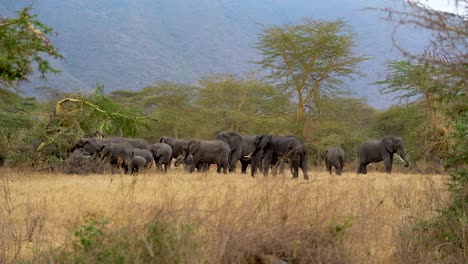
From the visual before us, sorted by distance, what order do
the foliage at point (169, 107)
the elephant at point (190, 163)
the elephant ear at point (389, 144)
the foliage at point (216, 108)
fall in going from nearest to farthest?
the elephant at point (190, 163)
the elephant ear at point (389, 144)
the foliage at point (216, 108)
the foliage at point (169, 107)

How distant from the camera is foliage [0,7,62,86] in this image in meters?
6.09

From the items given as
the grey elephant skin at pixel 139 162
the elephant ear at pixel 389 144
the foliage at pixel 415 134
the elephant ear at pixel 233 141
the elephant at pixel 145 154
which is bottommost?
the grey elephant skin at pixel 139 162

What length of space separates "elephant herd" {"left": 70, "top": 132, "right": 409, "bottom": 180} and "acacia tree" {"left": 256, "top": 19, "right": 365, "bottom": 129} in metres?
9.43

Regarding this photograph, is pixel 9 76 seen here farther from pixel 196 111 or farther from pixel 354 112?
pixel 354 112

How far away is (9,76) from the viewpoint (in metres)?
6.22

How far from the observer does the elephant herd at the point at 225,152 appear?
1716 cm

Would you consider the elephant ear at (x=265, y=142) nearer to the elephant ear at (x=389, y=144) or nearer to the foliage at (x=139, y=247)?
the elephant ear at (x=389, y=144)

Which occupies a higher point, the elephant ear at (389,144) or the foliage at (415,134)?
the foliage at (415,134)

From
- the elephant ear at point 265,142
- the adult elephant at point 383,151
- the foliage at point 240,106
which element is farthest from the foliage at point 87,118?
the foliage at point 240,106

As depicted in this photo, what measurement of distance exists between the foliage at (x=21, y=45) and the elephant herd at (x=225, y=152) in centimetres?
830

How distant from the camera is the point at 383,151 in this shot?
22.8 metres

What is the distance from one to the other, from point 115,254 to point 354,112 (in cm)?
4377

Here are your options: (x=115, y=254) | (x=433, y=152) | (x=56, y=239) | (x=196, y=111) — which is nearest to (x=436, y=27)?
(x=115, y=254)

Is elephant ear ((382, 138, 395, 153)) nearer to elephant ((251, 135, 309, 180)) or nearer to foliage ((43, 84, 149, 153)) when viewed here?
elephant ((251, 135, 309, 180))
